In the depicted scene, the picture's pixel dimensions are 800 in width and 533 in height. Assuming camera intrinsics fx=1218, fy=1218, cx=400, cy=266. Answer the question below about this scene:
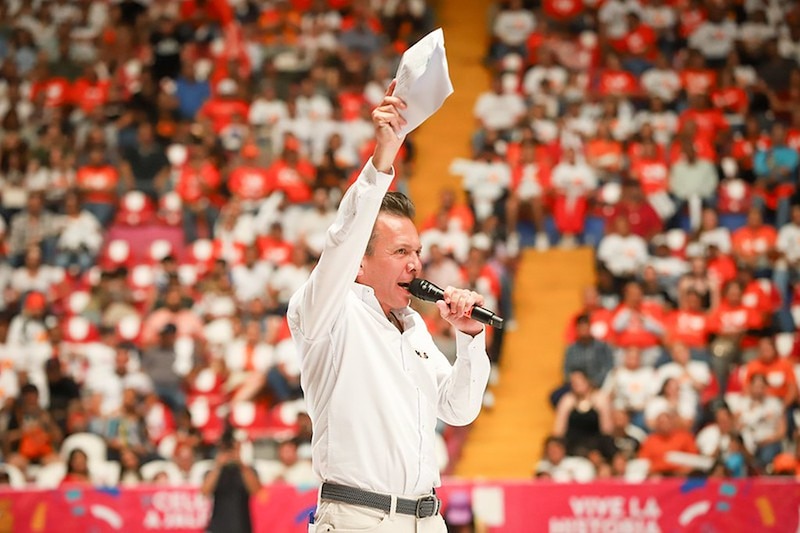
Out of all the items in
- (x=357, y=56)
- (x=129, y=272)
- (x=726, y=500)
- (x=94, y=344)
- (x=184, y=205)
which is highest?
(x=357, y=56)

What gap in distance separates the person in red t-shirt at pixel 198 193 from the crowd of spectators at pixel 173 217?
0.03 m

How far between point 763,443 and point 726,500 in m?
2.31

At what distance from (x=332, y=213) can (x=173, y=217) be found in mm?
1830

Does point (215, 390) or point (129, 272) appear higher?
point (129, 272)

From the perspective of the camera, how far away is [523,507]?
8414 millimetres

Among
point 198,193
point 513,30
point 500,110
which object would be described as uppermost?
point 513,30

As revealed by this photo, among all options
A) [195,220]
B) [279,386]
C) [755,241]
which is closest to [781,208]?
[755,241]

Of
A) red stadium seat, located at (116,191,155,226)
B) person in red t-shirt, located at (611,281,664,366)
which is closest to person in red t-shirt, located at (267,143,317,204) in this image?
red stadium seat, located at (116,191,155,226)

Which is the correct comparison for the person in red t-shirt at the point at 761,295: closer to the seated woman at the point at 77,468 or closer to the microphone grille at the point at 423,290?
the seated woman at the point at 77,468

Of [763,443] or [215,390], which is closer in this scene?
[763,443]

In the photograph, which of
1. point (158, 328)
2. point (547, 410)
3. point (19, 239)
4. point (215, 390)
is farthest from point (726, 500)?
point (19, 239)

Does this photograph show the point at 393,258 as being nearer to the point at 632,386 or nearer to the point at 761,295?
the point at 632,386

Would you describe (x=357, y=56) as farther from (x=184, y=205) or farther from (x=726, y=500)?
(x=726, y=500)

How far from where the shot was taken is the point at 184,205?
13992 millimetres
